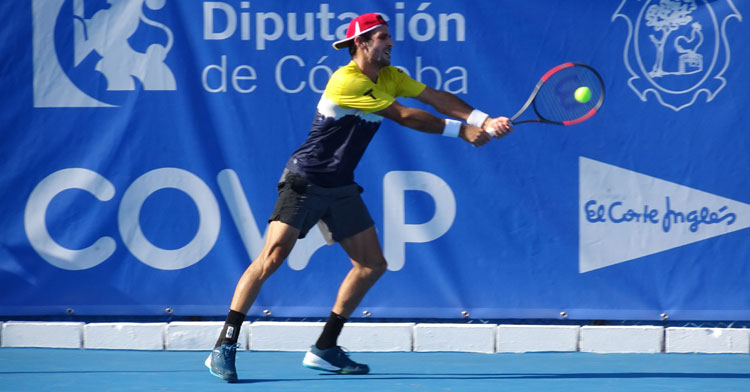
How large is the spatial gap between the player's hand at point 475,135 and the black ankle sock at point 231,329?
126 cm

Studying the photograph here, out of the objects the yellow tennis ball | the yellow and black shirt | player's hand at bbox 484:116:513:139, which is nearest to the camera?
player's hand at bbox 484:116:513:139

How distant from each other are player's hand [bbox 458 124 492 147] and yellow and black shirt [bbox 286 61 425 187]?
0.34 m

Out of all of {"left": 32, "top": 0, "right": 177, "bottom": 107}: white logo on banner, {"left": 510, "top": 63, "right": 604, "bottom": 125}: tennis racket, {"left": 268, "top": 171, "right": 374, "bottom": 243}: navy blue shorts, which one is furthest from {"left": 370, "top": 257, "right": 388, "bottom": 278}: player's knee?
{"left": 32, "top": 0, "right": 177, "bottom": 107}: white logo on banner

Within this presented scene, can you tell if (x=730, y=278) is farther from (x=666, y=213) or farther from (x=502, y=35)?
(x=502, y=35)

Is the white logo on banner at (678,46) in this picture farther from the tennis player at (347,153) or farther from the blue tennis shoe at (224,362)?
the blue tennis shoe at (224,362)

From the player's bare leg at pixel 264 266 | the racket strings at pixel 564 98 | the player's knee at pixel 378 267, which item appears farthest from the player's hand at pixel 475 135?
the player's bare leg at pixel 264 266

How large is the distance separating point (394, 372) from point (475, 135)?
123cm

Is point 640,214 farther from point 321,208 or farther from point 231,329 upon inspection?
point 231,329

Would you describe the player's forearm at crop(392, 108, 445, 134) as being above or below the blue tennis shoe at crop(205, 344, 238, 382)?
above

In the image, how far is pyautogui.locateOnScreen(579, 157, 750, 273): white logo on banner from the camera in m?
5.59

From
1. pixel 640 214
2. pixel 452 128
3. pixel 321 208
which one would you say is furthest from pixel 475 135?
pixel 640 214

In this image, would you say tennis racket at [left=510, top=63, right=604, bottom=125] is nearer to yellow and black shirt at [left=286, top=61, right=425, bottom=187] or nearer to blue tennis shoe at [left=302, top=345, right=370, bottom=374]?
yellow and black shirt at [left=286, top=61, right=425, bottom=187]

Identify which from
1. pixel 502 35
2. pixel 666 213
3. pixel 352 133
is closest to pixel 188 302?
pixel 352 133

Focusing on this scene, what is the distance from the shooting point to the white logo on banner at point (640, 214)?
18.3 ft
